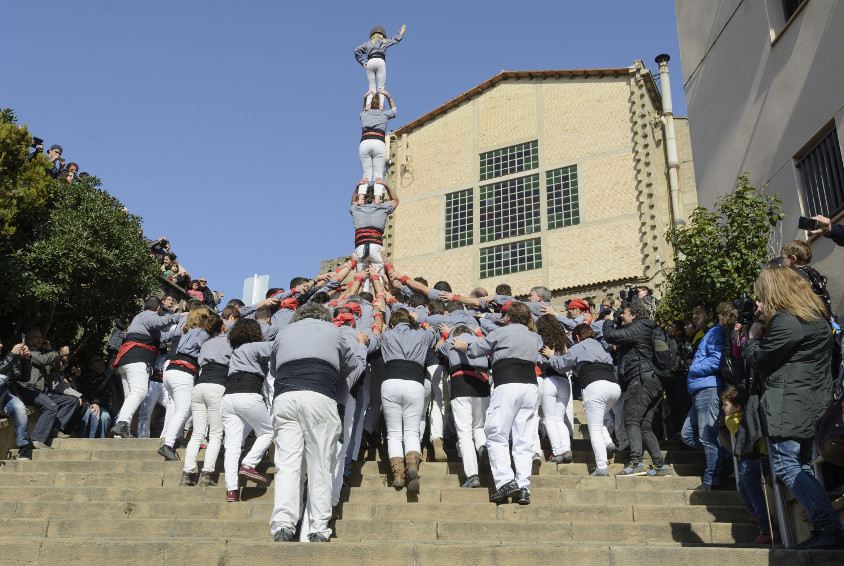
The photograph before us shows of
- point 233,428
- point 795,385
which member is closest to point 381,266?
point 233,428

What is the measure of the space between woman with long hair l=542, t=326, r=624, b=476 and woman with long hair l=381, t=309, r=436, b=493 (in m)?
1.70

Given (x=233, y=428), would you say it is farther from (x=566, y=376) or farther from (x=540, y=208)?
(x=540, y=208)

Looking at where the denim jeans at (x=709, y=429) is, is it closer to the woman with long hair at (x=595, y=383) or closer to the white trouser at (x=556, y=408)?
the woman with long hair at (x=595, y=383)

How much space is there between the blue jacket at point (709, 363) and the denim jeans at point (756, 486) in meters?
1.32

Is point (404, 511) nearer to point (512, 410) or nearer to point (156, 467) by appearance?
point (512, 410)

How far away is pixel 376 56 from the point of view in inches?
734

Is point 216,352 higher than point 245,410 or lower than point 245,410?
higher

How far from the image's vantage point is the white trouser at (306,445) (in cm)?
635

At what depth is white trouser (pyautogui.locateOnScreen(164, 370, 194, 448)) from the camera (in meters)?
9.32

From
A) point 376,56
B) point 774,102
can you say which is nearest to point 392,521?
point 774,102

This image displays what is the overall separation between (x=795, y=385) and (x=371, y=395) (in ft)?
17.6

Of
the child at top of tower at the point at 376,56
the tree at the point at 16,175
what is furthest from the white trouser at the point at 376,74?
the tree at the point at 16,175

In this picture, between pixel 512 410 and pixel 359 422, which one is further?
pixel 359 422

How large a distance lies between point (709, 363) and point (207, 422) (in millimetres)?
5448
